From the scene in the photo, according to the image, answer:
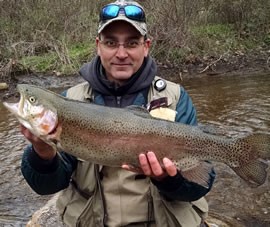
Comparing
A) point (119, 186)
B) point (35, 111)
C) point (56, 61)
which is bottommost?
point (56, 61)

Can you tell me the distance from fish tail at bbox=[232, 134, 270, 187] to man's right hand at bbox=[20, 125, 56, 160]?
1140 mm

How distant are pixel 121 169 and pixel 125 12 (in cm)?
102

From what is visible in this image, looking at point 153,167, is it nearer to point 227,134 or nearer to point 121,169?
point 121,169

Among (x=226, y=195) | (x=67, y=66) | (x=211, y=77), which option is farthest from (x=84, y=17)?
(x=226, y=195)

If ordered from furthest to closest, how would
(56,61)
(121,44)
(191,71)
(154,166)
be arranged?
1. (191,71)
2. (56,61)
3. (121,44)
4. (154,166)

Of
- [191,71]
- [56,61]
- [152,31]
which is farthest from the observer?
[152,31]

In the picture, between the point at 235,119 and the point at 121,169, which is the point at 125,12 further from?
the point at 235,119

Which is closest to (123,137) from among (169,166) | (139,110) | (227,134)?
(139,110)

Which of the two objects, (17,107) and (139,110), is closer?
(17,107)

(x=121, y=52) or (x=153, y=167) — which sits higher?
(x=121, y=52)

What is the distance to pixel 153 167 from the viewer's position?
279cm

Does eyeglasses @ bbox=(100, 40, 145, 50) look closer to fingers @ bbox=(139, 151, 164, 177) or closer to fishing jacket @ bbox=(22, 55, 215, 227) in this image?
fishing jacket @ bbox=(22, 55, 215, 227)

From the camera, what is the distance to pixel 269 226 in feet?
18.6

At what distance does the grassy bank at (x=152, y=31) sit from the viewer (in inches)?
636
